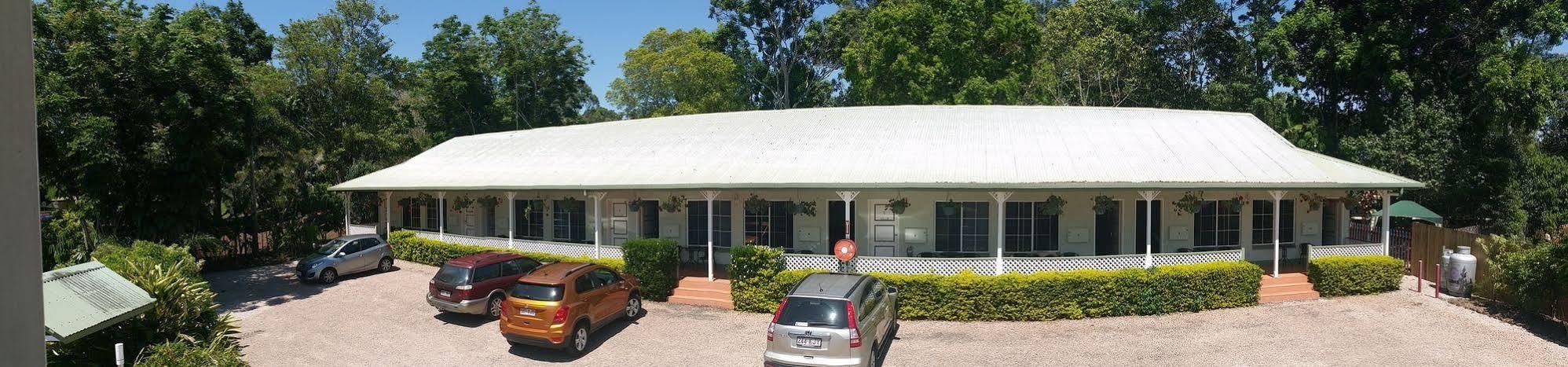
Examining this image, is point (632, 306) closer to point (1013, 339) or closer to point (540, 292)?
point (540, 292)

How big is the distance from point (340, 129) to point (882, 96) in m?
24.9

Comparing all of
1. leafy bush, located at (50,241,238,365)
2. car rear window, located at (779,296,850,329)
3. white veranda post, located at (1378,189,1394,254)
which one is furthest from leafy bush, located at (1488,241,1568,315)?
leafy bush, located at (50,241,238,365)

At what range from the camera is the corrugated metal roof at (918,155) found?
1545cm

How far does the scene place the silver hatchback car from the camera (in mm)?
18344

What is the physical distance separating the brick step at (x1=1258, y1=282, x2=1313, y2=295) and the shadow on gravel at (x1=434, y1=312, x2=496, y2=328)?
55.0ft

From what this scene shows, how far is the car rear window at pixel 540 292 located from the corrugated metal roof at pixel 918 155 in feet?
16.8

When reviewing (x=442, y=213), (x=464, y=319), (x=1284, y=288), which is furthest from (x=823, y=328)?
(x=442, y=213)

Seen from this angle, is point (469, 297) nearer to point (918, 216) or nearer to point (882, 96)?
point (918, 216)

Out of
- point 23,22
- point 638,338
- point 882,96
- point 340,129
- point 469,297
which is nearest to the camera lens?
point 23,22

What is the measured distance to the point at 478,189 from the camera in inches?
794

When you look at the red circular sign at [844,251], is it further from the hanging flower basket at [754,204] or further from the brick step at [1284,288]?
the brick step at [1284,288]

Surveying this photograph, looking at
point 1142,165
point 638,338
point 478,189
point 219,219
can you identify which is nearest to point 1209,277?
point 1142,165

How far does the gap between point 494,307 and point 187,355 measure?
16.8 ft

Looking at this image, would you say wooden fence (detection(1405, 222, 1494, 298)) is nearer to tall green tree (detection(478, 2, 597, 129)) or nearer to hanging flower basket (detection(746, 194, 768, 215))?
hanging flower basket (detection(746, 194, 768, 215))
